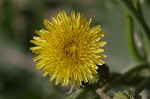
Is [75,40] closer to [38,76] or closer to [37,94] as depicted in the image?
[37,94]

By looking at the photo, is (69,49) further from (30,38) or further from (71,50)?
(30,38)

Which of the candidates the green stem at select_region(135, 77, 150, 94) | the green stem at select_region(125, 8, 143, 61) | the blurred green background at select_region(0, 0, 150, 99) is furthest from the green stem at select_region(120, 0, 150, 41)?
the blurred green background at select_region(0, 0, 150, 99)

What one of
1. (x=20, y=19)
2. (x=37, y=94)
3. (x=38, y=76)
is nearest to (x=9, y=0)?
(x=20, y=19)

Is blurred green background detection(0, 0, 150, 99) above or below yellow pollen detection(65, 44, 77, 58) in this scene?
above

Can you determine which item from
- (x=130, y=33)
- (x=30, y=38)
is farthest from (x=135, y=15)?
(x=30, y=38)

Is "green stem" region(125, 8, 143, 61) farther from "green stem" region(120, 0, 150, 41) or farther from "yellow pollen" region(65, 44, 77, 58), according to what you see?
"yellow pollen" region(65, 44, 77, 58)
